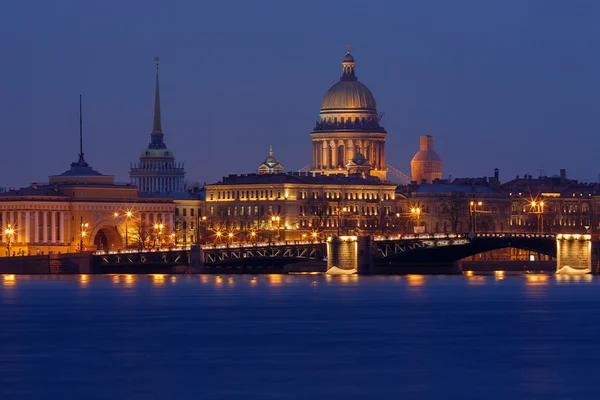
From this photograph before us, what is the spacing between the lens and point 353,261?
496 ft

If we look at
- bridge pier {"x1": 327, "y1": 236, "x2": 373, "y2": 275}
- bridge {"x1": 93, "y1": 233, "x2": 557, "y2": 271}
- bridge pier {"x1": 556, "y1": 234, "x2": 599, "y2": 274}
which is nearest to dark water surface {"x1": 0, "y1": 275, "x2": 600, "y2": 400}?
bridge {"x1": 93, "y1": 233, "x2": 557, "y2": 271}

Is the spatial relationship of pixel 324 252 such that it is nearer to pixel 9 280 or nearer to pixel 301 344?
pixel 9 280

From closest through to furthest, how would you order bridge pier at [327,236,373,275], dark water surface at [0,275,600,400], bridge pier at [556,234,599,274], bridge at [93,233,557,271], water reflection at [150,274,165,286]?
dark water surface at [0,275,600,400]
water reflection at [150,274,165,286]
bridge at [93,233,557,271]
bridge pier at [556,234,599,274]
bridge pier at [327,236,373,275]

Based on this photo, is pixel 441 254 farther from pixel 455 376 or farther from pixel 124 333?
pixel 455 376

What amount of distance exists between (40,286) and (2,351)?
191ft

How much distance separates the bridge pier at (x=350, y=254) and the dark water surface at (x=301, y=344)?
26.0 meters

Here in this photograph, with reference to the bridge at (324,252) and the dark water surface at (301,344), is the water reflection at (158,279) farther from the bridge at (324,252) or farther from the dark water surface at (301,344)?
the dark water surface at (301,344)

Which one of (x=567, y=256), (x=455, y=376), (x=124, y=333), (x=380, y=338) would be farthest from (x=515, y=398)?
(x=567, y=256)

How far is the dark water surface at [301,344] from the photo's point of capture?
65625 millimetres

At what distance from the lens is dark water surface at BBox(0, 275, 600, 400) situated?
65.6m

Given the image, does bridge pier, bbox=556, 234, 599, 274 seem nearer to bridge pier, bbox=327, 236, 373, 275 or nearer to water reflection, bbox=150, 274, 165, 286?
bridge pier, bbox=327, 236, 373, 275

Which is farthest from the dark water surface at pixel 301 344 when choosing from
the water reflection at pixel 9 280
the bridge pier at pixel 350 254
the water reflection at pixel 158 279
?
the bridge pier at pixel 350 254

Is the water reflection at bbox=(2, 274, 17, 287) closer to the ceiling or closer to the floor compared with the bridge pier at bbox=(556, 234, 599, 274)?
closer to the floor

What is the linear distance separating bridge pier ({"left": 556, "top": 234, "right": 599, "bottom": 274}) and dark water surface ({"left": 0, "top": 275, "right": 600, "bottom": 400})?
943 inches
